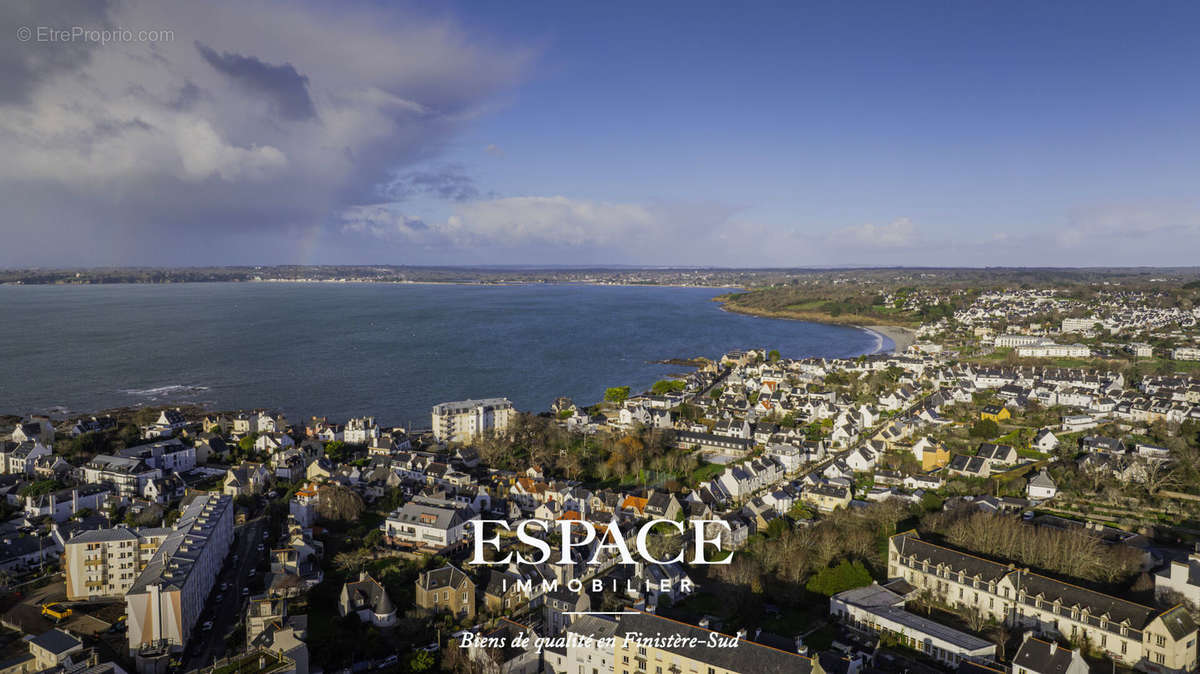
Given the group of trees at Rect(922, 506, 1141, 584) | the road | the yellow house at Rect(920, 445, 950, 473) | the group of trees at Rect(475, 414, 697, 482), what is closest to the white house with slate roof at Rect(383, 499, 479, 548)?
the road

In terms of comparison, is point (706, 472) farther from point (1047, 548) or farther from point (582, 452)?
point (1047, 548)

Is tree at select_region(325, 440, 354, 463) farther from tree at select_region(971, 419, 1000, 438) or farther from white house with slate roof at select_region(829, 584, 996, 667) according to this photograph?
tree at select_region(971, 419, 1000, 438)

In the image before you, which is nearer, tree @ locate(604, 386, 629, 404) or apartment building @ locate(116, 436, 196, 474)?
apartment building @ locate(116, 436, 196, 474)

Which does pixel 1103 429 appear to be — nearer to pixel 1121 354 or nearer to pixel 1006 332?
pixel 1121 354

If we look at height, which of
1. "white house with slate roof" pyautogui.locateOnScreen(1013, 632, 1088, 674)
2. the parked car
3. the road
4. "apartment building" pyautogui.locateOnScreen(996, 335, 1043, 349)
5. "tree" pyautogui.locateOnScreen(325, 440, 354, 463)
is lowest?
the road

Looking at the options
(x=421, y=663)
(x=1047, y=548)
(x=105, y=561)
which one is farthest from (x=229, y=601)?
(x=1047, y=548)

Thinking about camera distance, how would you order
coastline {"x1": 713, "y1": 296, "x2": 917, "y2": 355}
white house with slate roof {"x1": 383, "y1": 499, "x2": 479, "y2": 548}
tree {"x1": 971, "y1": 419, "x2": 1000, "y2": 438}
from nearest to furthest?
white house with slate roof {"x1": 383, "y1": 499, "x2": 479, "y2": 548}
tree {"x1": 971, "y1": 419, "x2": 1000, "y2": 438}
coastline {"x1": 713, "y1": 296, "x2": 917, "y2": 355}
